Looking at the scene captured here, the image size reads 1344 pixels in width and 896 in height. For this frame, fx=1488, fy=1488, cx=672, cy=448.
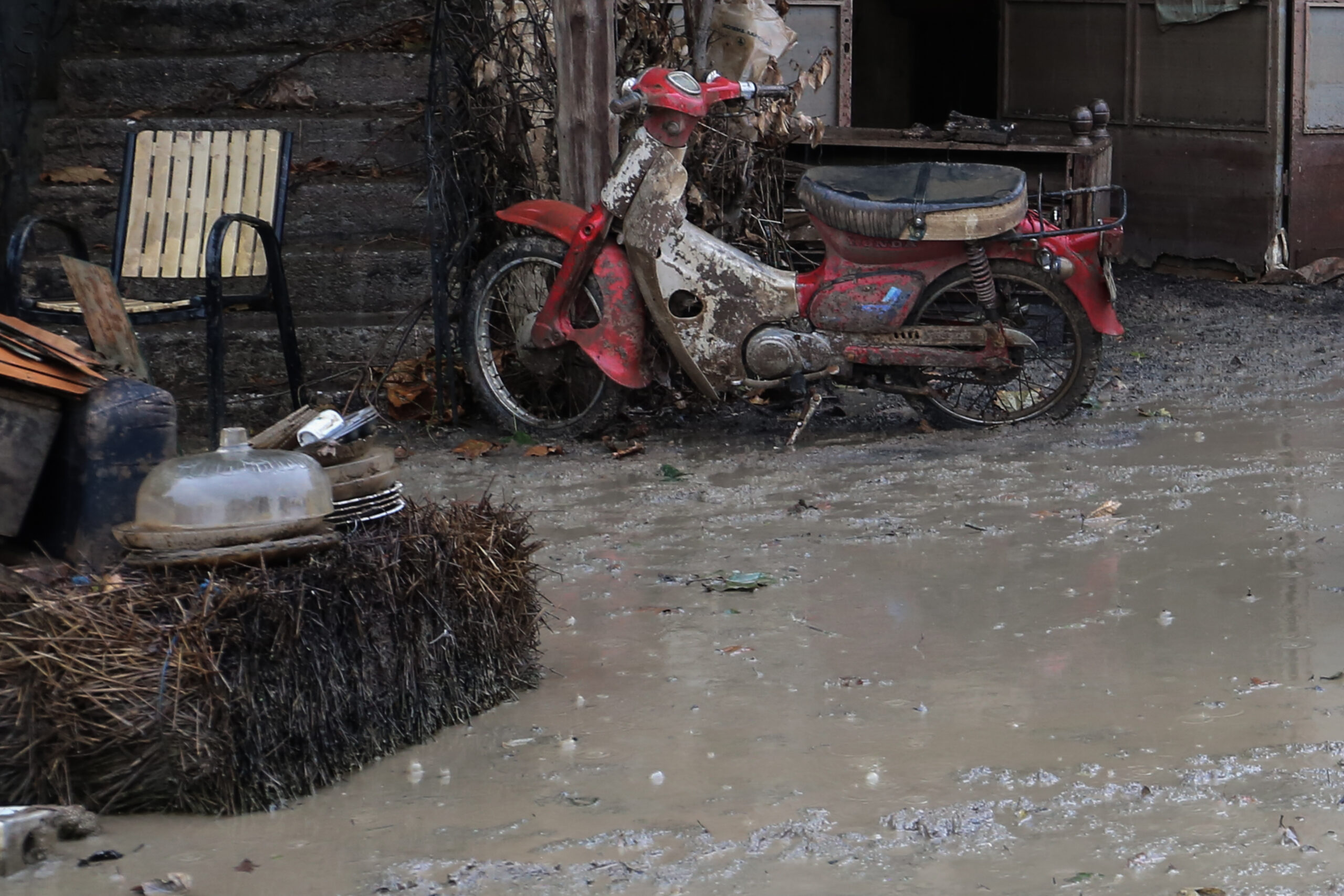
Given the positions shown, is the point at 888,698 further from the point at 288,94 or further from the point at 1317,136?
the point at 1317,136

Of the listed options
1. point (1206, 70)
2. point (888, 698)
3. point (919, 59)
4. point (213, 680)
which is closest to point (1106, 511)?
point (888, 698)

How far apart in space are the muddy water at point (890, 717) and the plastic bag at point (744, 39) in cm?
244

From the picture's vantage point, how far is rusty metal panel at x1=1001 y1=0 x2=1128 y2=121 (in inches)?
415

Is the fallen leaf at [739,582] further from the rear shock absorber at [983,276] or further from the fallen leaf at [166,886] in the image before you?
the rear shock absorber at [983,276]

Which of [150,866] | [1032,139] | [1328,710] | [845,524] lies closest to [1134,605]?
[1328,710]

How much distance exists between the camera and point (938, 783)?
111 inches

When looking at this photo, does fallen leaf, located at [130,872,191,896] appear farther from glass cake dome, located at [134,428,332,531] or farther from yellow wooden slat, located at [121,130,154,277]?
yellow wooden slat, located at [121,130,154,277]

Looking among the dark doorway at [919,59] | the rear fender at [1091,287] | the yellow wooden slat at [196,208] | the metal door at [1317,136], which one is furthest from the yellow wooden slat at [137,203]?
the dark doorway at [919,59]

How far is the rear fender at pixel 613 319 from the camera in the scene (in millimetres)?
5809


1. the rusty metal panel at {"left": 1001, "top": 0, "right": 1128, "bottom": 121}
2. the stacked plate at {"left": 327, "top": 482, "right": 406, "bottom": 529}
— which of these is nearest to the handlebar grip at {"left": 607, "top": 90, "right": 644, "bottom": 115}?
the stacked plate at {"left": 327, "top": 482, "right": 406, "bottom": 529}

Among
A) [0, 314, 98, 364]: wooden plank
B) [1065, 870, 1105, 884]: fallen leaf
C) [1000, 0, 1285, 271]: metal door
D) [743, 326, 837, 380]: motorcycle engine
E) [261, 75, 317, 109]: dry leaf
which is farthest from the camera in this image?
[1000, 0, 1285, 271]: metal door

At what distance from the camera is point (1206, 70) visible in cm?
1004

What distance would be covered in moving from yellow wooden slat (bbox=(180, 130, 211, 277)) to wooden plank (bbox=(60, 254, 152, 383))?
5.47ft

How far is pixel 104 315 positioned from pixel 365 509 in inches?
47.0
